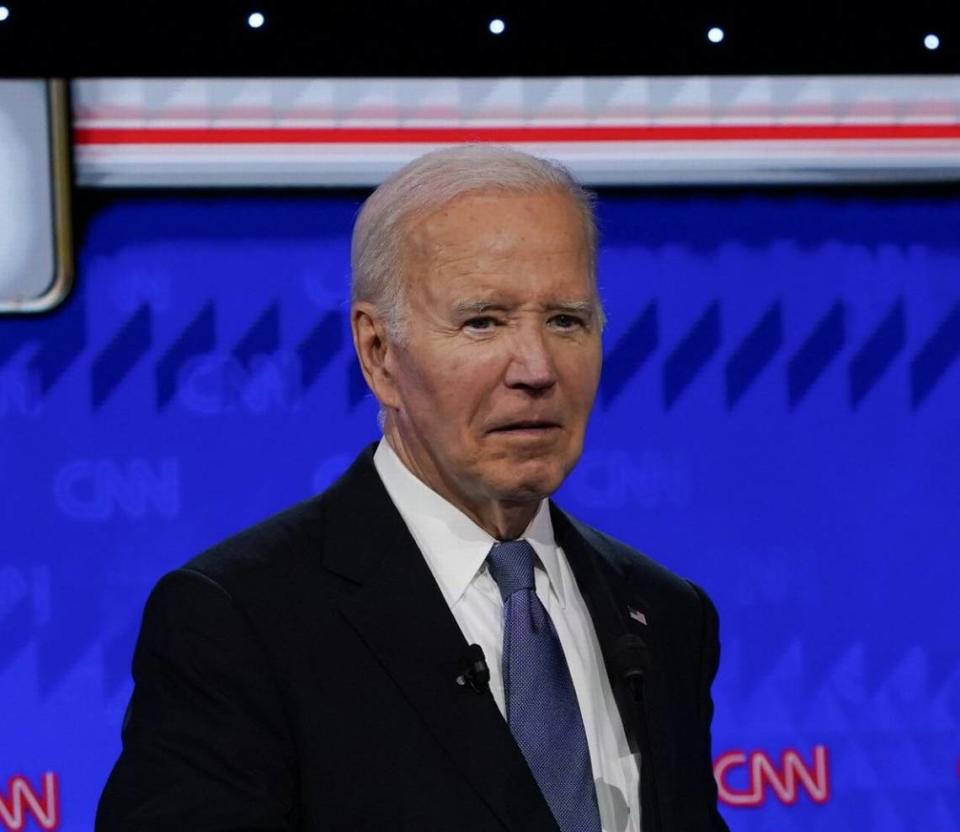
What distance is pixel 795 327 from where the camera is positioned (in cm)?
327

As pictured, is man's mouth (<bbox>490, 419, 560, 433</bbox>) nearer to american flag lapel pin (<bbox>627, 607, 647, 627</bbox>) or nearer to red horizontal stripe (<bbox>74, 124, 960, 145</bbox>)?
american flag lapel pin (<bbox>627, 607, 647, 627</bbox>)

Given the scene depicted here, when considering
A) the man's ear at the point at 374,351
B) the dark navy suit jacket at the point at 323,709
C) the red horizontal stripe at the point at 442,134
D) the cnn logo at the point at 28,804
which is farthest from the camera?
the red horizontal stripe at the point at 442,134

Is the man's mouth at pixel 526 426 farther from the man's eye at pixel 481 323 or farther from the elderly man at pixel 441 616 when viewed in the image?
the man's eye at pixel 481 323

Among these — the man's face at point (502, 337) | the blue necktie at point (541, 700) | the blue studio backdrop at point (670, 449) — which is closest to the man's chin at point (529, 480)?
the man's face at point (502, 337)

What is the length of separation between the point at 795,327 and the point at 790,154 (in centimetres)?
35

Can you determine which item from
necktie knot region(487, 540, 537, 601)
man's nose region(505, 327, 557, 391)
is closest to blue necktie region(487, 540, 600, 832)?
necktie knot region(487, 540, 537, 601)

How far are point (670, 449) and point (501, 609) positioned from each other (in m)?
1.52

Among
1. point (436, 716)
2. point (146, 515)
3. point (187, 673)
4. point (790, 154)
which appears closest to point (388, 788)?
point (436, 716)

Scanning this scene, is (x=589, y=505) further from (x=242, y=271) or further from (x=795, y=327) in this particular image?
(x=242, y=271)

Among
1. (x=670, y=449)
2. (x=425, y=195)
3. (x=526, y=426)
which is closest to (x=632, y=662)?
(x=526, y=426)

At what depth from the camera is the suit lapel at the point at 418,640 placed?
1.56m

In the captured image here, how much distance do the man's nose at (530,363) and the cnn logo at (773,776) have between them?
1.74 m

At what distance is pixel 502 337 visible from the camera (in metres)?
1.67

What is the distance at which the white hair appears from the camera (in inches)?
66.3
